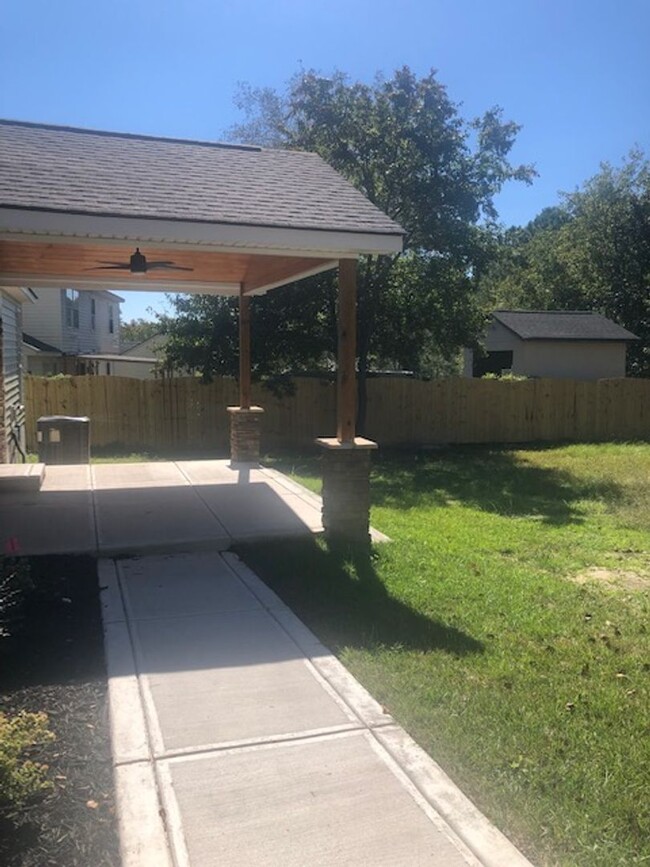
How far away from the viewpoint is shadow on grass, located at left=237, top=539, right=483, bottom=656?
182 inches

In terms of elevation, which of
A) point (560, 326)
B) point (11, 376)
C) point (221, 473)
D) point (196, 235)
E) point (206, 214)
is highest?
point (560, 326)

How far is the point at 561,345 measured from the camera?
2434cm

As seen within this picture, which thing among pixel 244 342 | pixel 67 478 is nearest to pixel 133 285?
pixel 244 342

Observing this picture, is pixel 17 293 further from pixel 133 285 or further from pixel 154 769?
pixel 154 769

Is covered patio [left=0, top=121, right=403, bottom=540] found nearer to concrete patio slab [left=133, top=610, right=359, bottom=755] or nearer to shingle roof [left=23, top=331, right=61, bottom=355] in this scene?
concrete patio slab [left=133, top=610, right=359, bottom=755]

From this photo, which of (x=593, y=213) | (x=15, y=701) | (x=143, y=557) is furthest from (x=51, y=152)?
(x=593, y=213)

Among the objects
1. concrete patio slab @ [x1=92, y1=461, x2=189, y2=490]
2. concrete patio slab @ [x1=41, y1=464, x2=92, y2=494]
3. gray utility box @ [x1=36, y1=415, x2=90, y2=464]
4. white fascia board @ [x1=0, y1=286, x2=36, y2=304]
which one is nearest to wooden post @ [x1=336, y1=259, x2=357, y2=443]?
concrete patio slab @ [x1=92, y1=461, x2=189, y2=490]

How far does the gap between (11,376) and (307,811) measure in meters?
11.4

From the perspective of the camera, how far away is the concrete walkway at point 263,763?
2.60 metres

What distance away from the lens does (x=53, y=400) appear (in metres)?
15.7

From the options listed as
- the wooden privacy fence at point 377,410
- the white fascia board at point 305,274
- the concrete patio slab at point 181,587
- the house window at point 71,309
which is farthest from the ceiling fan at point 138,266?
the house window at point 71,309

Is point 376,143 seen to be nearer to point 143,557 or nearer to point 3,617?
point 143,557

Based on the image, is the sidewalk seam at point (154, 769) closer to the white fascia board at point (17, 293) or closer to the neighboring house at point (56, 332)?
the white fascia board at point (17, 293)

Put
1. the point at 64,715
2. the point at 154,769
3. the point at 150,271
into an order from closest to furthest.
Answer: the point at 154,769
the point at 64,715
the point at 150,271
